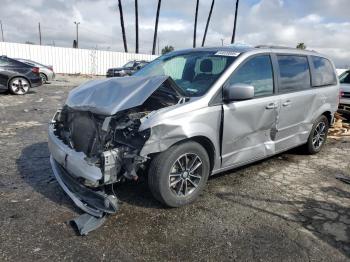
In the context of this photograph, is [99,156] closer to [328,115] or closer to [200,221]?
[200,221]

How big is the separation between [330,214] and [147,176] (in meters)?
2.15

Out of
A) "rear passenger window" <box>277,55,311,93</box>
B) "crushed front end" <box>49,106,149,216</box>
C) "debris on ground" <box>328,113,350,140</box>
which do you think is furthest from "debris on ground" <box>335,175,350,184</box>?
"crushed front end" <box>49,106,149,216</box>

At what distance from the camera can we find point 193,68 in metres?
4.66

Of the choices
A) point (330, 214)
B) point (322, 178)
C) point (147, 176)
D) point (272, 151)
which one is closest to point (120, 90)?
point (147, 176)

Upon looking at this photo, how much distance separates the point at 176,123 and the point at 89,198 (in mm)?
1209

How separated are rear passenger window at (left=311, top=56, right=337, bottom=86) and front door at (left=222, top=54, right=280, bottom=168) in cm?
143

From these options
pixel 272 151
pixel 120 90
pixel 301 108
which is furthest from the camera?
pixel 301 108

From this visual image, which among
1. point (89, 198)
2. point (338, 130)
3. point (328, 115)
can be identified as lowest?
point (89, 198)

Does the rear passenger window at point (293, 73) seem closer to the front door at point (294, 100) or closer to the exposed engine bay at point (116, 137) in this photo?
the front door at point (294, 100)

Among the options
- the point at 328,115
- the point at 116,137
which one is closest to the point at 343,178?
the point at 328,115

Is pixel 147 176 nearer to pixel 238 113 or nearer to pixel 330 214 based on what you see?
pixel 238 113

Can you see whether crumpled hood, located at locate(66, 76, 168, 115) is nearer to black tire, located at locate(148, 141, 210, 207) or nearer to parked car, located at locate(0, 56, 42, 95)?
black tire, located at locate(148, 141, 210, 207)

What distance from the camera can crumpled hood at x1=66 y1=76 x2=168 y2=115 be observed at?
→ 3625mm

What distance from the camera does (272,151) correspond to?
502cm
